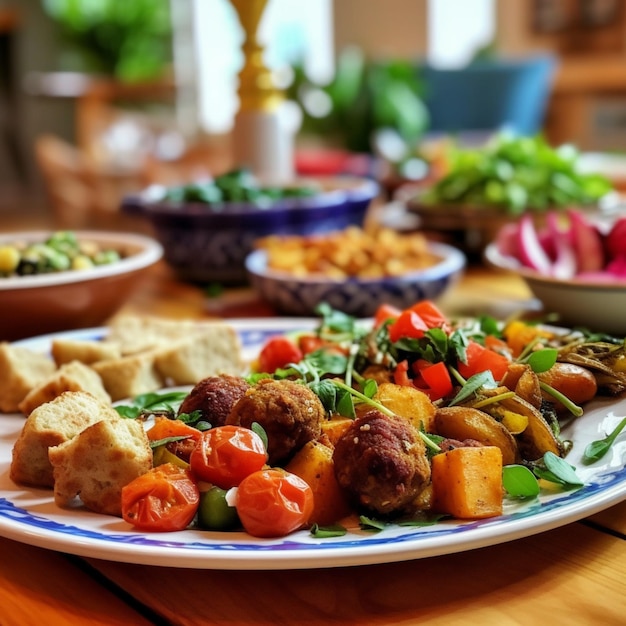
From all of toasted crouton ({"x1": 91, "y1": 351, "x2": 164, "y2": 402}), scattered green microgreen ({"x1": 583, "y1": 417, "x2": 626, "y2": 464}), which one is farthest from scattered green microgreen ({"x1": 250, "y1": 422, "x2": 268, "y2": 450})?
toasted crouton ({"x1": 91, "y1": 351, "x2": 164, "y2": 402})

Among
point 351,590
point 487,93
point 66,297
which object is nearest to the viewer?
point 351,590

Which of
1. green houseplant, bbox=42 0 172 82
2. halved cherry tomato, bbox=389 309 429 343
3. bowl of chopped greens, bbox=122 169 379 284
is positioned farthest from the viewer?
green houseplant, bbox=42 0 172 82

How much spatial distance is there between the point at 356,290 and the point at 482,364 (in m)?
0.77

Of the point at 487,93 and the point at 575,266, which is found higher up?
the point at 487,93

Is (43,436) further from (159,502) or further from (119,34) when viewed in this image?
(119,34)

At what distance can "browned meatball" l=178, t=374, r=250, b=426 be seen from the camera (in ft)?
3.52

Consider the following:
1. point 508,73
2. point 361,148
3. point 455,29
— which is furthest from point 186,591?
point 455,29

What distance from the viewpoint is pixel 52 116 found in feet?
39.5

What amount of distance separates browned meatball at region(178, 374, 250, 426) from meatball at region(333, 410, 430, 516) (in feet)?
0.64

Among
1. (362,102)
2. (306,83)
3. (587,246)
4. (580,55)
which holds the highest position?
(580,55)

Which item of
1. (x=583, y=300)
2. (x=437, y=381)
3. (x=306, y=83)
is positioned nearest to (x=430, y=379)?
(x=437, y=381)

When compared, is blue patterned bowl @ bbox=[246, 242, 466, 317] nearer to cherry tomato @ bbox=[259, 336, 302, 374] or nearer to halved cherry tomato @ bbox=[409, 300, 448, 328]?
cherry tomato @ bbox=[259, 336, 302, 374]

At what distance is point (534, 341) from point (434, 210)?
53.6 inches

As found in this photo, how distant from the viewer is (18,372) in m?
1.34
